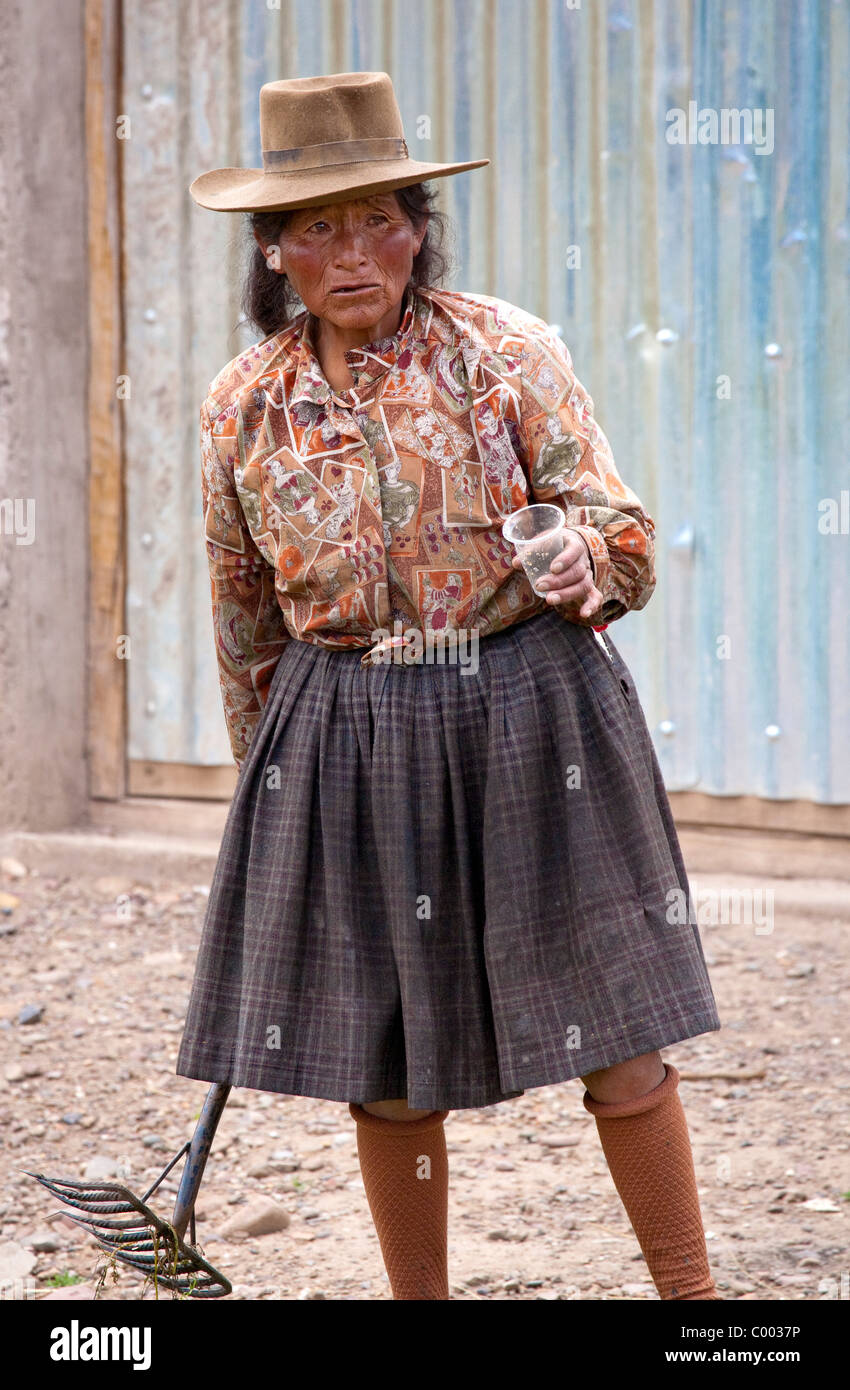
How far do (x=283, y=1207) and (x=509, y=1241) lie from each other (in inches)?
19.6

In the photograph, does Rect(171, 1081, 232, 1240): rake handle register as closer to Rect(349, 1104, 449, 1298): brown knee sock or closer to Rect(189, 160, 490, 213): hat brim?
Rect(349, 1104, 449, 1298): brown knee sock

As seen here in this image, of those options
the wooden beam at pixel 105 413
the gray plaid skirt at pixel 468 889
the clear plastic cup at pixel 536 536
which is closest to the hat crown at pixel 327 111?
the clear plastic cup at pixel 536 536

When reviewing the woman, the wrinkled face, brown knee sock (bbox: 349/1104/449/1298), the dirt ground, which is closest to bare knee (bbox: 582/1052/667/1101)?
the woman

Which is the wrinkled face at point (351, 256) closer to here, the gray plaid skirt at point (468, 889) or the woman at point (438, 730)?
the woman at point (438, 730)

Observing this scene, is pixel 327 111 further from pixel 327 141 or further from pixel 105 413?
pixel 105 413

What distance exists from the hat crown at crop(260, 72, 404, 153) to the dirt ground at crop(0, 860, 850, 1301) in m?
1.99

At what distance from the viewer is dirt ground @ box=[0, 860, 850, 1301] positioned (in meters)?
2.86

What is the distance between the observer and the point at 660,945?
2.15 meters

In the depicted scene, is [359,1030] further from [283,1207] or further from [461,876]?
[283,1207]

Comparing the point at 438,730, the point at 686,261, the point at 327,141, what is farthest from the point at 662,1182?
the point at 686,261

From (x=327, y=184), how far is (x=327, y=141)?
11 cm

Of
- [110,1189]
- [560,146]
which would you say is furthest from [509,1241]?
[560,146]

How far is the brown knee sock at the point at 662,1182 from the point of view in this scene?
85.0 inches

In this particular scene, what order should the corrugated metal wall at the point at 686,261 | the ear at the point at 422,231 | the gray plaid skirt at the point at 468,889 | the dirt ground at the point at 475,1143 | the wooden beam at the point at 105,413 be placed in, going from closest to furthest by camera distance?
1. the gray plaid skirt at the point at 468,889
2. the ear at the point at 422,231
3. the dirt ground at the point at 475,1143
4. the corrugated metal wall at the point at 686,261
5. the wooden beam at the point at 105,413
